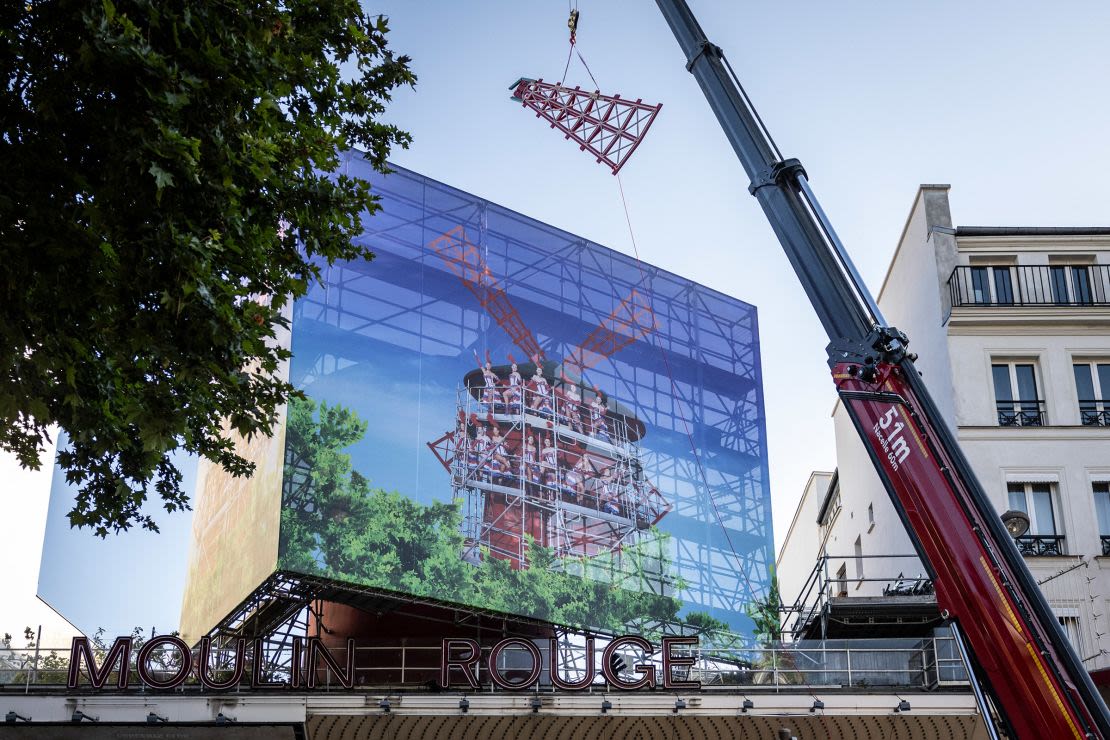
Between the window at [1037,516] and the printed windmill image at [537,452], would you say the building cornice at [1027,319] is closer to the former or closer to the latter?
the window at [1037,516]

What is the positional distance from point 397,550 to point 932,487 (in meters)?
18.8

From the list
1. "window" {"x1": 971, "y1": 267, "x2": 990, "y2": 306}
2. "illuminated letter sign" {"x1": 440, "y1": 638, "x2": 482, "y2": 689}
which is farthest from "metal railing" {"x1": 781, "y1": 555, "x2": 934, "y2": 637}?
"illuminated letter sign" {"x1": 440, "y1": 638, "x2": 482, "y2": 689}

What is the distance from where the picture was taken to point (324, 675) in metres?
25.5

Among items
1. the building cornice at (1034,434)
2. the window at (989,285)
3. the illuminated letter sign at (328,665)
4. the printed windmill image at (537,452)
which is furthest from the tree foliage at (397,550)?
the window at (989,285)

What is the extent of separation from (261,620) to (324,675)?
26.8ft

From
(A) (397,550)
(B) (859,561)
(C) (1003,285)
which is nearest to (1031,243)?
(C) (1003,285)

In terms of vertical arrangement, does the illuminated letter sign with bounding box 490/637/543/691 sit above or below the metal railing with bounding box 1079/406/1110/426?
below

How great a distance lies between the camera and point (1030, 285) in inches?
1178

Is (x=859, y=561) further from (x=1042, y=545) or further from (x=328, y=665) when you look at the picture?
(x=328, y=665)

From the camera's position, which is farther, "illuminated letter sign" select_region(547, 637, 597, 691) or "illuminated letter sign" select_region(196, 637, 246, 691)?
"illuminated letter sign" select_region(547, 637, 597, 691)

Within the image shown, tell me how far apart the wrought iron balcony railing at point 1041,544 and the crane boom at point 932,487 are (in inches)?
524

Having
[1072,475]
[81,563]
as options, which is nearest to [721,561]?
[1072,475]

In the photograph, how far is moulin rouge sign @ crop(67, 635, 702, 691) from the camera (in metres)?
24.6

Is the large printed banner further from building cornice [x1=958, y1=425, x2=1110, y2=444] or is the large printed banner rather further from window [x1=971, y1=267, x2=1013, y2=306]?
window [x1=971, y1=267, x2=1013, y2=306]
